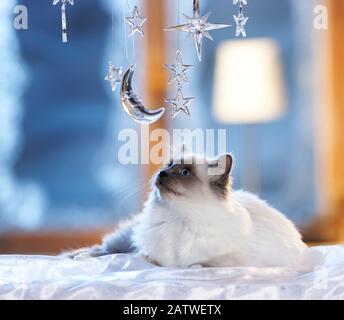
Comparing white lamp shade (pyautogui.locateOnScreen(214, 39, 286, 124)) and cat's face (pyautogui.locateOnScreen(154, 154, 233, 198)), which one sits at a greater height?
white lamp shade (pyautogui.locateOnScreen(214, 39, 286, 124))

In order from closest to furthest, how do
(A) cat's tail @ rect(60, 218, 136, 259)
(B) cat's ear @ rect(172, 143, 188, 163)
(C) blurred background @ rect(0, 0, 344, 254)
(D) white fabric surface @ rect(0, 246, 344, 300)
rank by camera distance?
1. (D) white fabric surface @ rect(0, 246, 344, 300)
2. (B) cat's ear @ rect(172, 143, 188, 163)
3. (A) cat's tail @ rect(60, 218, 136, 259)
4. (C) blurred background @ rect(0, 0, 344, 254)

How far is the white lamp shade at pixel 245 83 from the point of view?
2.81 metres

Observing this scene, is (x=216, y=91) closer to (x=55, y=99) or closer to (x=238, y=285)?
(x=55, y=99)

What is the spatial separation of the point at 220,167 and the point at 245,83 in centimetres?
120

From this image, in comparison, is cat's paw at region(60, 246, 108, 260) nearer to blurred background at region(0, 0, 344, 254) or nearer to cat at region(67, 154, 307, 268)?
cat at region(67, 154, 307, 268)

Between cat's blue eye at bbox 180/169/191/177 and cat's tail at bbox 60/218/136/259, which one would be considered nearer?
cat's blue eye at bbox 180/169/191/177

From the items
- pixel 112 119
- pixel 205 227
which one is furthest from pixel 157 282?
pixel 112 119

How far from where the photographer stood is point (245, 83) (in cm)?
279

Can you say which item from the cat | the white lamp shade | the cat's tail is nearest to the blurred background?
the white lamp shade

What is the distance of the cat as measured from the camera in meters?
1.60

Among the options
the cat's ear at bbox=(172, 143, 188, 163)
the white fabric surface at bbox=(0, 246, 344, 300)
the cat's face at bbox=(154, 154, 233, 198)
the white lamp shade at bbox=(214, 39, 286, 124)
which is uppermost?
the white lamp shade at bbox=(214, 39, 286, 124)

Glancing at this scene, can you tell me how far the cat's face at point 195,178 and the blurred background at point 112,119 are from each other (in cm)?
143
